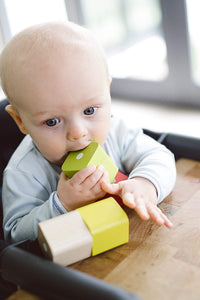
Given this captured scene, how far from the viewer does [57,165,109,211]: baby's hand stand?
565 millimetres

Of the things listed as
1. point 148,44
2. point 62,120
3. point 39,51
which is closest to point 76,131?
point 62,120

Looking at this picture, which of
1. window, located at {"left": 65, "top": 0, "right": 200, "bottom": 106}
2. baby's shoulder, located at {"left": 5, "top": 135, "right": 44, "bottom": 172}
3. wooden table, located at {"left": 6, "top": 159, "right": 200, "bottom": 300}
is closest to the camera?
wooden table, located at {"left": 6, "top": 159, "right": 200, "bottom": 300}

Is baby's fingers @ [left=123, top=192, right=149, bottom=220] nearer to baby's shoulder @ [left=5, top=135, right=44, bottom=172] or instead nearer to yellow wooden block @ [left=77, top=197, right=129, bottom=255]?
yellow wooden block @ [left=77, top=197, right=129, bottom=255]

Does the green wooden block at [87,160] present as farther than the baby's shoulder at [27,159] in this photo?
No

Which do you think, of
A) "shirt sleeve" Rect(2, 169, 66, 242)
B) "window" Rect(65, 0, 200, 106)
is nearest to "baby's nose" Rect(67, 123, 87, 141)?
"shirt sleeve" Rect(2, 169, 66, 242)

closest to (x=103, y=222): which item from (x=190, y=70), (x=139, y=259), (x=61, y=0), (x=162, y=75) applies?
(x=139, y=259)

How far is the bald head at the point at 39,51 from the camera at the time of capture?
55 cm

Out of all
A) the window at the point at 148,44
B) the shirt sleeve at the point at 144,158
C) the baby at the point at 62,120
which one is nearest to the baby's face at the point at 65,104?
the baby at the point at 62,120

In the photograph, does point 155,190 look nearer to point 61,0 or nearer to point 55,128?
point 55,128

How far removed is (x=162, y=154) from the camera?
684 mm

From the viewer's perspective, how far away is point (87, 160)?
57 cm

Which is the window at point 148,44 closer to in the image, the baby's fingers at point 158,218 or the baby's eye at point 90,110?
the baby's eye at point 90,110

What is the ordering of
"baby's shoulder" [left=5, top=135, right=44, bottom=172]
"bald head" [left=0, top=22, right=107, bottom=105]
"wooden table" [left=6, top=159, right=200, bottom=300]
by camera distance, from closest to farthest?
"wooden table" [left=6, top=159, right=200, bottom=300] → "bald head" [left=0, top=22, right=107, bottom=105] → "baby's shoulder" [left=5, top=135, right=44, bottom=172]

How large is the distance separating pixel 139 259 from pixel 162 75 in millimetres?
1231
